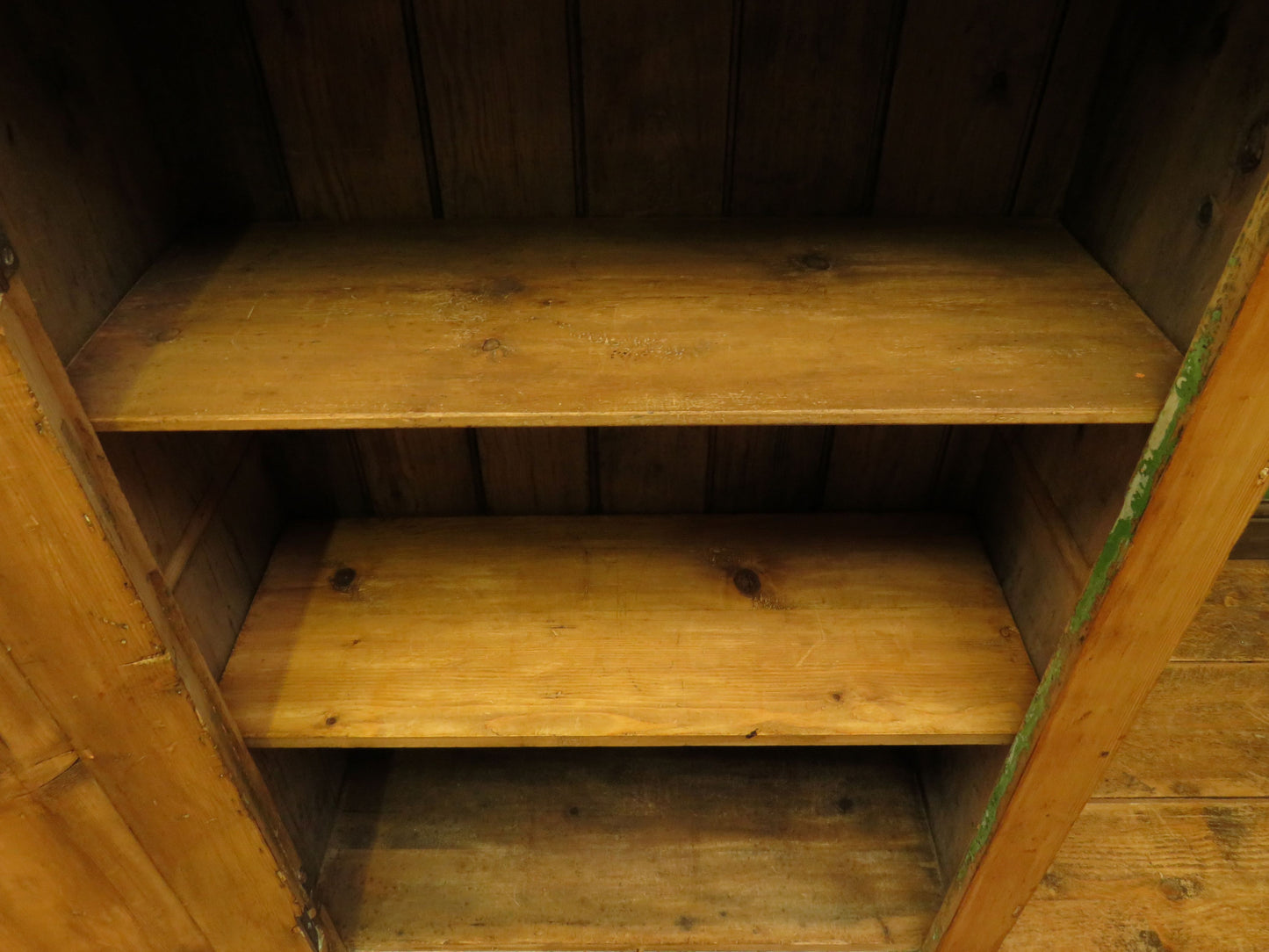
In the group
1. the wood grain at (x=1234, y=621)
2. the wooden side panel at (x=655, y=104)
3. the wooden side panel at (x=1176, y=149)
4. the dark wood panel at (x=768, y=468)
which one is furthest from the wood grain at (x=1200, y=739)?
the wooden side panel at (x=655, y=104)

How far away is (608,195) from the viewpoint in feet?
3.48

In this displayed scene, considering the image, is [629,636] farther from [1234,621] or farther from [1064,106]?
[1234,621]

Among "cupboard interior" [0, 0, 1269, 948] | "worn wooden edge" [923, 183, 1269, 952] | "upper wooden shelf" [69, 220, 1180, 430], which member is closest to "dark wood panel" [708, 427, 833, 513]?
"cupboard interior" [0, 0, 1269, 948]

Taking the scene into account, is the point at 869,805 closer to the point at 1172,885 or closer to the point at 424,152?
the point at 1172,885

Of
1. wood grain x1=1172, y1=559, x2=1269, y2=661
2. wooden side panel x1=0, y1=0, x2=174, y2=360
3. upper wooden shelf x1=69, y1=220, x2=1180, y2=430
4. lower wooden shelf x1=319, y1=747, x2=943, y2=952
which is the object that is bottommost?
wood grain x1=1172, y1=559, x2=1269, y2=661

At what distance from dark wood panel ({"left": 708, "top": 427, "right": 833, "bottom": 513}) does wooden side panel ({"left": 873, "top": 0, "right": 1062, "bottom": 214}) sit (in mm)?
336

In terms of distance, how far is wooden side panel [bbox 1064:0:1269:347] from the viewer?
777mm

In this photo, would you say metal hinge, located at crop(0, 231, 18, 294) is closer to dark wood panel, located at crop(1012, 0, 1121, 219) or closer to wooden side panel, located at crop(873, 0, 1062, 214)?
wooden side panel, located at crop(873, 0, 1062, 214)

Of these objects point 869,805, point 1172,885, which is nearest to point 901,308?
point 869,805

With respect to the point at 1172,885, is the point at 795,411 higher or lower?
higher

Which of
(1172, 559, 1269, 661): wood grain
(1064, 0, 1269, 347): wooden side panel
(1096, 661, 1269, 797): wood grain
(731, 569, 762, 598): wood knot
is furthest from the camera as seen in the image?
(1172, 559, 1269, 661): wood grain

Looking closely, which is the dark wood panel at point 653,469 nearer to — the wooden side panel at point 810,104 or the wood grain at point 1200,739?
the wooden side panel at point 810,104

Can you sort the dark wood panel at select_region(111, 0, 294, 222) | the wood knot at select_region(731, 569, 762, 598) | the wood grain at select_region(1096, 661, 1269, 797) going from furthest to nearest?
the wood grain at select_region(1096, 661, 1269, 797), the wood knot at select_region(731, 569, 762, 598), the dark wood panel at select_region(111, 0, 294, 222)

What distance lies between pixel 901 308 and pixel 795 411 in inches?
8.4
